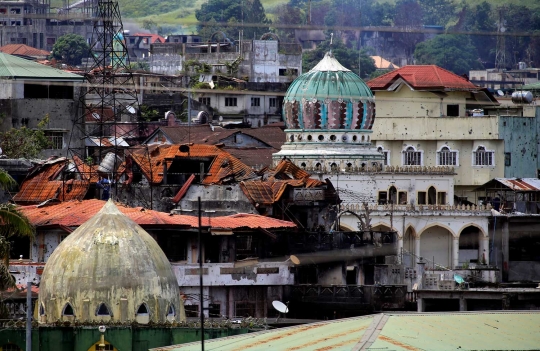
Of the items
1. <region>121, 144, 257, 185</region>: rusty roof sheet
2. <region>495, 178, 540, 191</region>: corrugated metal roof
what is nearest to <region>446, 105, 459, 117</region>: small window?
<region>495, 178, 540, 191</region>: corrugated metal roof

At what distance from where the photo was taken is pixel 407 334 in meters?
56.0

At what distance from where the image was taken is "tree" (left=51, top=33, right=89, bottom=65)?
174250mm

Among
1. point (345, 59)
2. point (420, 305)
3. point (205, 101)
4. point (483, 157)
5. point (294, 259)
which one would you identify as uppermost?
point (345, 59)

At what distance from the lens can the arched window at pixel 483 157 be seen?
4380 inches

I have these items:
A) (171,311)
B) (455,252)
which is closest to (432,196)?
(455,252)

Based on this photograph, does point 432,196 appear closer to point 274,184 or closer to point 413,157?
point 413,157

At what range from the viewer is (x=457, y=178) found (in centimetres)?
11075

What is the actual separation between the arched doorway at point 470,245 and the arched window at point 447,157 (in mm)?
8056

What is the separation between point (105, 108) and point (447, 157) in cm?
2270

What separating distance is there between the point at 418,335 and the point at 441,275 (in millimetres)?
32149

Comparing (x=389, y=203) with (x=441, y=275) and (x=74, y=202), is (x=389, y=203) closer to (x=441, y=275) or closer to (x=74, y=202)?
(x=441, y=275)

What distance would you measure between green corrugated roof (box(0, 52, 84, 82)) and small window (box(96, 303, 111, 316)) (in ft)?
132

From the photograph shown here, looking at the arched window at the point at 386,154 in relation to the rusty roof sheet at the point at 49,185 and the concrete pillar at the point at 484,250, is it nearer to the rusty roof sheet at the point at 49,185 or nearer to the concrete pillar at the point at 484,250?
the concrete pillar at the point at 484,250

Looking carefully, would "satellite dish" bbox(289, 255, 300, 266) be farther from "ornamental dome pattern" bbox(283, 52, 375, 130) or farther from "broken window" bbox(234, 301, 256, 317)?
"ornamental dome pattern" bbox(283, 52, 375, 130)
